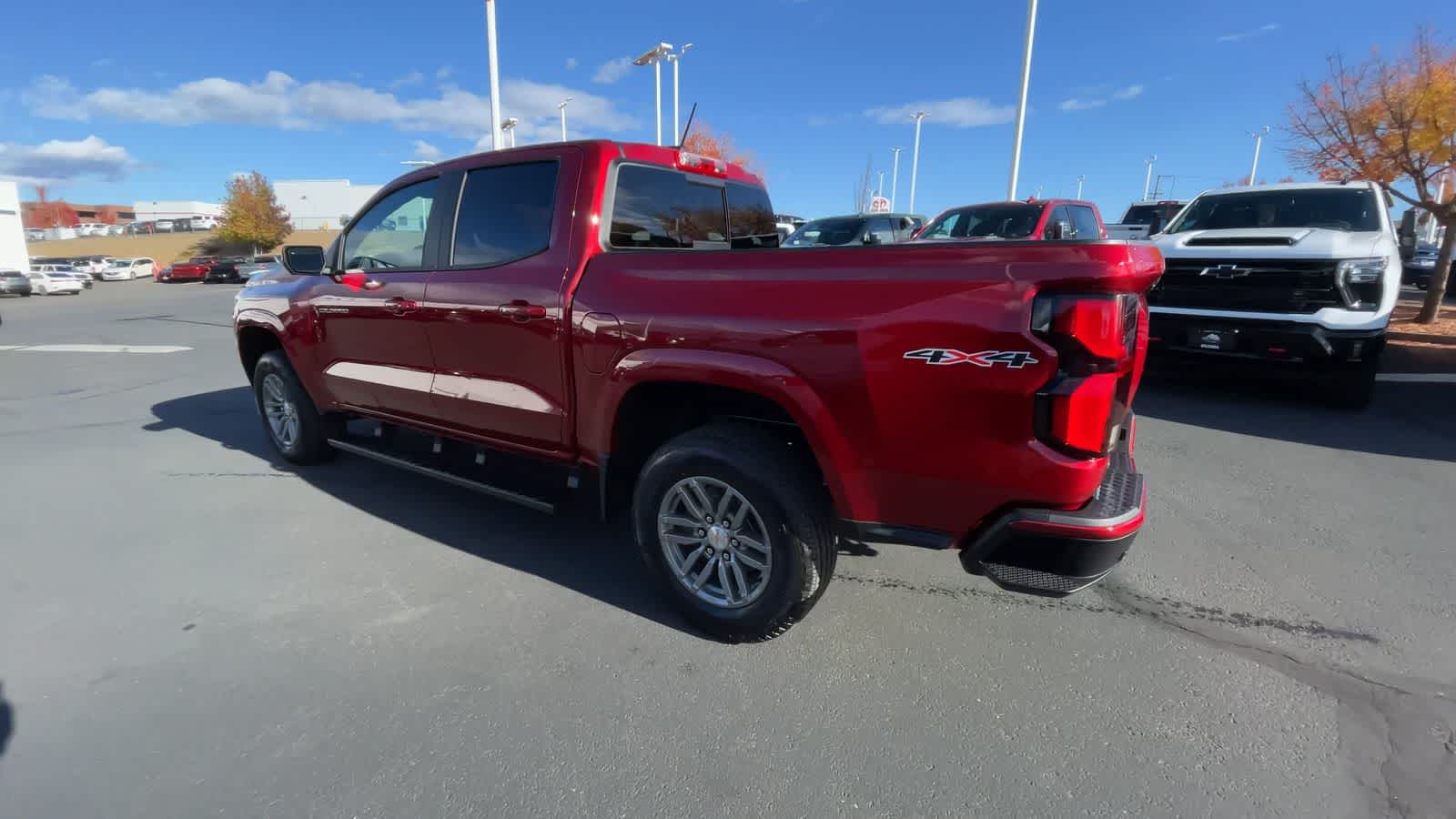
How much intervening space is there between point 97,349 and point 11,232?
37269mm

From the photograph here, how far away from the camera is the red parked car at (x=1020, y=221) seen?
9.34 meters

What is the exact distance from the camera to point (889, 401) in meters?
2.20

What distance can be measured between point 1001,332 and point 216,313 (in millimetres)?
20164

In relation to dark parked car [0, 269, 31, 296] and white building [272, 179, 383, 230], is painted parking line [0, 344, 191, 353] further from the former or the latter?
white building [272, 179, 383, 230]

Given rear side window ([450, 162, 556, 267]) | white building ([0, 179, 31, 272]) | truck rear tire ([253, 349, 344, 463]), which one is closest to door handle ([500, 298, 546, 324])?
rear side window ([450, 162, 556, 267])

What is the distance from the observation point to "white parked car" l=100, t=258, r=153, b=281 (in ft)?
136

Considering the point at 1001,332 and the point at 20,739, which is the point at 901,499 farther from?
the point at 20,739

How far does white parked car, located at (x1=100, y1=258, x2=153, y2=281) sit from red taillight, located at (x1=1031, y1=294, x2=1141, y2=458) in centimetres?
5473

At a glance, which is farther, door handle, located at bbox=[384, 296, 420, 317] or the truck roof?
door handle, located at bbox=[384, 296, 420, 317]

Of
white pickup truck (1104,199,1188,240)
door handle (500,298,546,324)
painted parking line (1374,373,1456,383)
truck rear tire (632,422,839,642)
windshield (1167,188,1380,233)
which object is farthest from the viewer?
white pickup truck (1104,199,1188,240)

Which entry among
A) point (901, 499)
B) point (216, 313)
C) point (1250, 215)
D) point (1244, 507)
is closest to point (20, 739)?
point (901, 499)

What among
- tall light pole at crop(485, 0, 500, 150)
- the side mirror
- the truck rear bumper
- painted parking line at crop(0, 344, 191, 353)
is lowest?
painted parking line at crop(0, 344, 191, 353)

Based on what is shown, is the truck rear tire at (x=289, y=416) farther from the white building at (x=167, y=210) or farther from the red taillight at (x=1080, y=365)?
the white building at (x=167, y=210)

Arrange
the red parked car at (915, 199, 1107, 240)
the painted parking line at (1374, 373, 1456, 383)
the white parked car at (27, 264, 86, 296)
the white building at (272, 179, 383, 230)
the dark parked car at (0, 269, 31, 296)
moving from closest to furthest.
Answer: the painted parking line at (1374, 373, 1456, 383) → the red parked car at (915, 199, 1107, 240) → the dark parked car at (0, 269, 31, 296) → the white parked car at (27, 264, 86, 296) → the white building at (272, 179, 383, 230)
